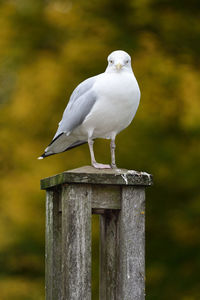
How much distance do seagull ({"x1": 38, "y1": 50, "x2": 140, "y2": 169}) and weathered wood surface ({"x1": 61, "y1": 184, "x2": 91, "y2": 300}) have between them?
28cm

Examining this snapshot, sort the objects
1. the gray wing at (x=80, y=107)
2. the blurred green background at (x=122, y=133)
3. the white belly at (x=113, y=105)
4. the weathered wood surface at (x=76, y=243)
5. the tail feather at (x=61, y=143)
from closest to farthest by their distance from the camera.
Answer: the weathered wood surface at (x=76, y=243) < the white belly at (x=113, y=105) < the gray wing at (x=80, y=107) < the tail feather at (x=61, y=143) < the blurred green background at (x=122, y=133)

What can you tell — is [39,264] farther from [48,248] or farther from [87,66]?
[48,248]

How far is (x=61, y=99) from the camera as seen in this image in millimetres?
6590

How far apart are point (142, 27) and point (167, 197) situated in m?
1.77

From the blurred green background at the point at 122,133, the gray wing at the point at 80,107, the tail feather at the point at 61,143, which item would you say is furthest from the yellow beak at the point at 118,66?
the blurred green background at the point at 122,133

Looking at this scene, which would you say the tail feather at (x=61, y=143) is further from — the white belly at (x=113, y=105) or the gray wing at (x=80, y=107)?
the white belly at (x=113, y=105)

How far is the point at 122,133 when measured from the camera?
20.3 ft

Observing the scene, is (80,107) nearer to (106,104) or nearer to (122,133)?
(106,104)

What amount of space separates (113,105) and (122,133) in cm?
314

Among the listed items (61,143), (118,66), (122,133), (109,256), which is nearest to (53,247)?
(109,256)

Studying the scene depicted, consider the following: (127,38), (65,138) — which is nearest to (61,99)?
(127,38)

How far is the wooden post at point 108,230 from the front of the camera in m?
2.64

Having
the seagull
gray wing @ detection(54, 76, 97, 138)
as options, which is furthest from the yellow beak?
gray wing @ detection(54, 76, 97, 138)

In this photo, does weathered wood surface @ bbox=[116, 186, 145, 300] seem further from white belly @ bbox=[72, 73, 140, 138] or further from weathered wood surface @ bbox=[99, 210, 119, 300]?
white belly @ bbox=[72, 73, 140, 138]
